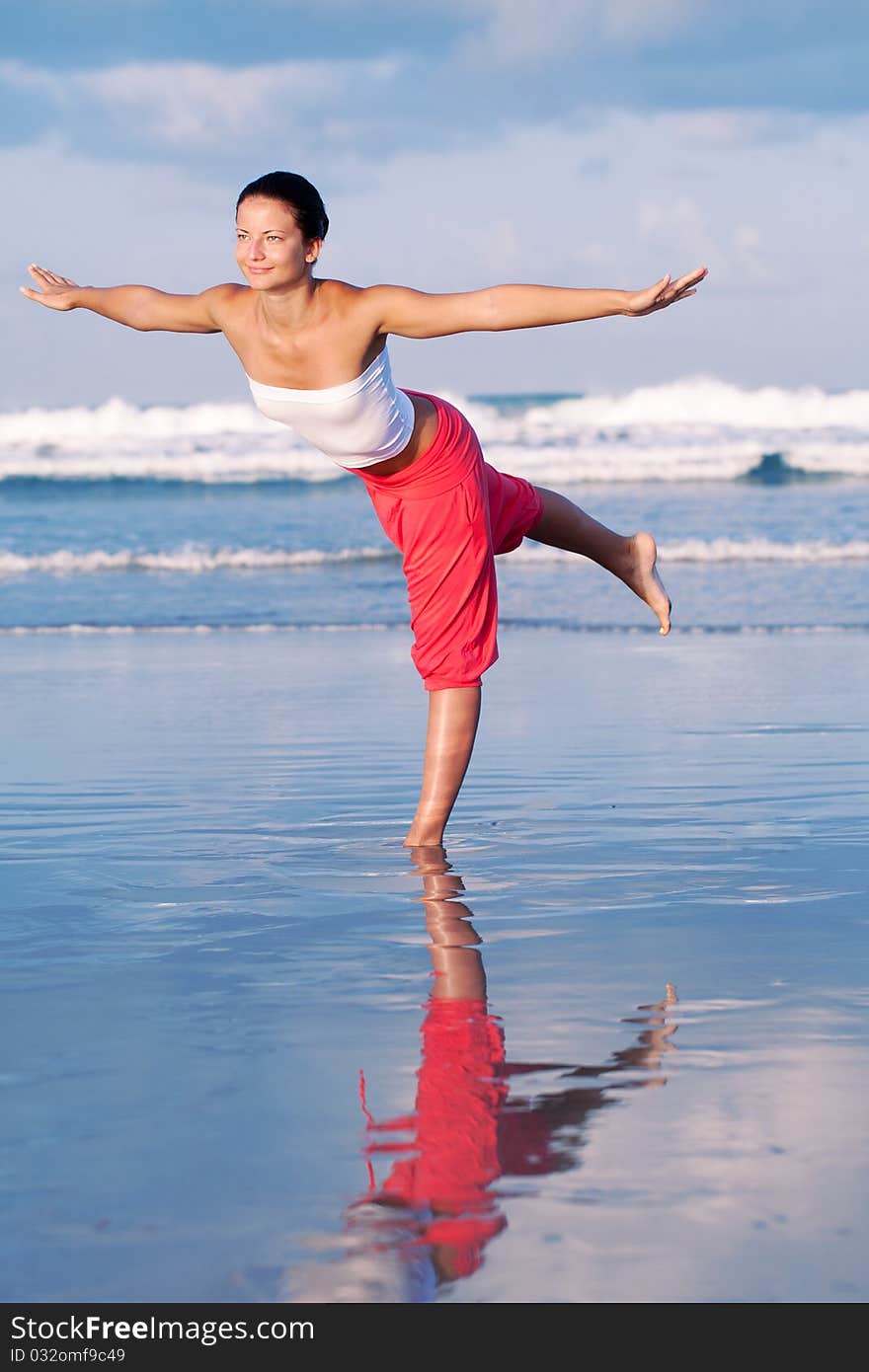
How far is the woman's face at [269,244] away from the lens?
421 centimetres

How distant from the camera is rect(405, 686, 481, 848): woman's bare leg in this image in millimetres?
4840

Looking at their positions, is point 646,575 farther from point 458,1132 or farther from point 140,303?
point 458,1132

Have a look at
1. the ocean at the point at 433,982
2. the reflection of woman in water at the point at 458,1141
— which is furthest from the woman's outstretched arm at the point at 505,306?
the reflection of woman in water at the point at 458,1141

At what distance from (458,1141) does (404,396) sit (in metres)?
2.55

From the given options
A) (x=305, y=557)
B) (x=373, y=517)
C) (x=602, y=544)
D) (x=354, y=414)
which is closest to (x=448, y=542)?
(x=354, y=414)

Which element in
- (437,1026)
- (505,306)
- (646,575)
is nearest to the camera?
(437,1026)

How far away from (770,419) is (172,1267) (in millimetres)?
37403

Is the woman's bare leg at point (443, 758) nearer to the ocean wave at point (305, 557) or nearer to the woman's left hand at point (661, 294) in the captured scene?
the woman's left hand at point (661, 294)

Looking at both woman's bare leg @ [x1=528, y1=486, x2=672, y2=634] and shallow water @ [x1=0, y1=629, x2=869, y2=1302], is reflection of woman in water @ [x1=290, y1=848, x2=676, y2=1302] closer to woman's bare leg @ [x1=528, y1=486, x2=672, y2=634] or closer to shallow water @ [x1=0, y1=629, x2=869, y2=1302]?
shallow water @ [x1=0, y1=629, x2=869, y2=1302]

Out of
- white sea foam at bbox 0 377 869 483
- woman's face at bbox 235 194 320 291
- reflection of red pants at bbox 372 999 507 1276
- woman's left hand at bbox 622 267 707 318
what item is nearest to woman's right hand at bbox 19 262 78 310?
woman's face at bbox 235 194 320 291

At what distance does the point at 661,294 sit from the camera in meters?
3.89

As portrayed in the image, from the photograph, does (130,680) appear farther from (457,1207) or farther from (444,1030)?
(457,1207)

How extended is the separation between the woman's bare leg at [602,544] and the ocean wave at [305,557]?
33.4ft

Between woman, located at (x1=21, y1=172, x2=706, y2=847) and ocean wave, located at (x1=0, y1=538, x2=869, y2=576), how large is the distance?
35.8 ft
